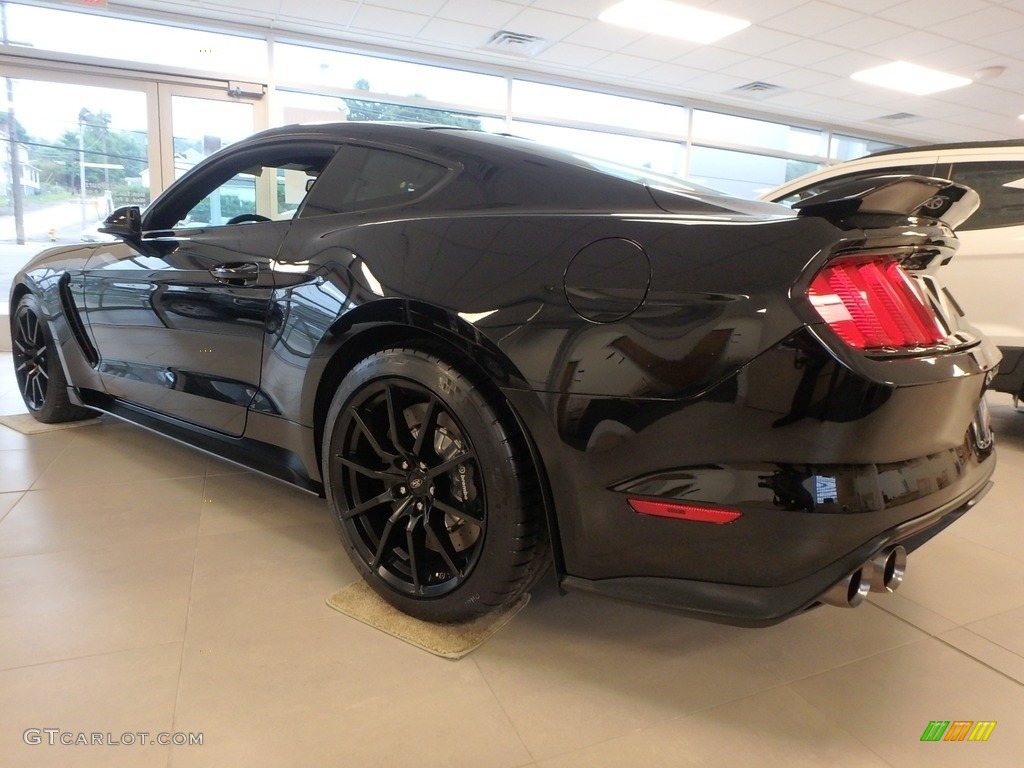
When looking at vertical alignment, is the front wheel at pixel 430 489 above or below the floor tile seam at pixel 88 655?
above

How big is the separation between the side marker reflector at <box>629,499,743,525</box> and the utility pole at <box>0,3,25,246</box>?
25.6 ft

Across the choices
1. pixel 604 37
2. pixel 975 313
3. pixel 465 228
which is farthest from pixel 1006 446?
pixel 604 37

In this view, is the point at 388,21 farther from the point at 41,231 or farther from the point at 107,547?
the point at 107,547

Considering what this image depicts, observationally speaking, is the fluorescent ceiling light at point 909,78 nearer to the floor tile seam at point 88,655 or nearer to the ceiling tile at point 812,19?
the ceiling tile at point 812,19

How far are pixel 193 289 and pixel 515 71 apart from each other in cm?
785

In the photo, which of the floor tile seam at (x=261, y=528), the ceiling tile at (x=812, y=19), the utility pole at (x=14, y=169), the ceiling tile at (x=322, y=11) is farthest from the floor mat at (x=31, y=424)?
the ceiling tile at (x=812, y=19)

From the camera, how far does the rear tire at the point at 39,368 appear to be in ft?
9.69

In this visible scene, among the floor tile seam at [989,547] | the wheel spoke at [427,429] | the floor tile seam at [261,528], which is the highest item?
the wheel spoke at [427,429]

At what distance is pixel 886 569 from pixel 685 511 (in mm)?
367

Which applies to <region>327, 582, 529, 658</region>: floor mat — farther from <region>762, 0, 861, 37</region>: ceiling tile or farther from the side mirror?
<region>762, 0, 861, 37</region>: ceiling tile

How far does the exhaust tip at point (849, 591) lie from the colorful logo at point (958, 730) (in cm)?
40

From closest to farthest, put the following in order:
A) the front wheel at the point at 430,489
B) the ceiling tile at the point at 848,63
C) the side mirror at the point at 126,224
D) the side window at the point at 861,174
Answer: the front wheel at the point at 430,489, the side mirror at the point at 126,224, the side window at the point at 861,174, the ceiling tile at the point at 848,63

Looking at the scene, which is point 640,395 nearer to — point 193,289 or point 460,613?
point 460,613

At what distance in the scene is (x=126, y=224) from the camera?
7.72 feet
